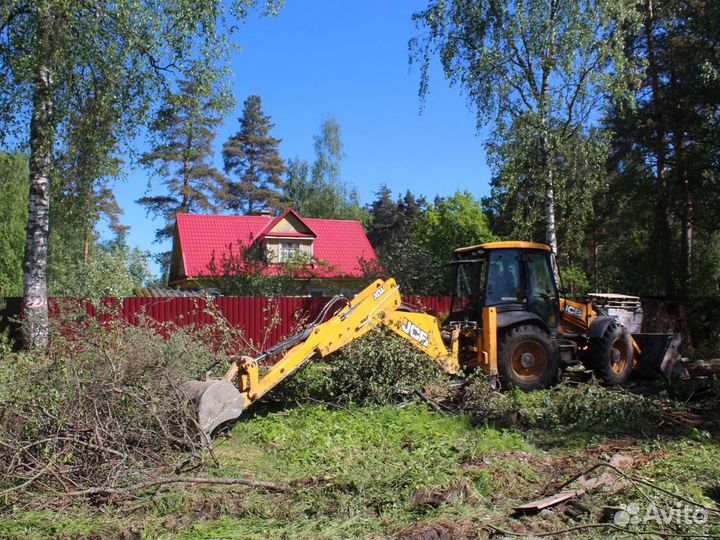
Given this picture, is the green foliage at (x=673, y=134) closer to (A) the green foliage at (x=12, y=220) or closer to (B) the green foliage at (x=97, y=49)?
(B) the green foliage at (x=97, y=49)

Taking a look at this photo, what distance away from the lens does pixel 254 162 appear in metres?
45.8

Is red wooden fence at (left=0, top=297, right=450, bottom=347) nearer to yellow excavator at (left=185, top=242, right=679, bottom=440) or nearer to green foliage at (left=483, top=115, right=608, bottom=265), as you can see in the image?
yellow excavator at (left=185, top=242, right=679, bottom=440)

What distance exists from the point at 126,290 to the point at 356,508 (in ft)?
30.7

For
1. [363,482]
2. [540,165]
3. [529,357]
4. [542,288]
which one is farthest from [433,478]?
[540,165]

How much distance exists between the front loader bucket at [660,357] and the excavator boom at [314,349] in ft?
14.3

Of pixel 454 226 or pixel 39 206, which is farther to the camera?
pixel 454 226

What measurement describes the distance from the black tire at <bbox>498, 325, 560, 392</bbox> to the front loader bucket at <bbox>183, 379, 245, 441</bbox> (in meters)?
4.43

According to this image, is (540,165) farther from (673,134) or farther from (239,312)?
(239,312)

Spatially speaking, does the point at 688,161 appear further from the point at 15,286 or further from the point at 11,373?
the point at 15,286

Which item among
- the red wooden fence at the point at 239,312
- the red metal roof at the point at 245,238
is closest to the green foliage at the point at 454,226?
the red metal roof at the point at 245,238

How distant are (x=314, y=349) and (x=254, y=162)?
38931 millimetres

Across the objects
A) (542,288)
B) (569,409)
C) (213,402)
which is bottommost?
(569,409)

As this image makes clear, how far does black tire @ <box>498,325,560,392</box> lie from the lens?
9922 mm

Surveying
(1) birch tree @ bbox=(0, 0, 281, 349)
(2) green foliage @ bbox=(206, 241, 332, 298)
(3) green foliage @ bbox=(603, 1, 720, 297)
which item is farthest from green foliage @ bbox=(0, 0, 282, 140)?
(3) green foliage @ bbox=(603, 1, 720, 297)
